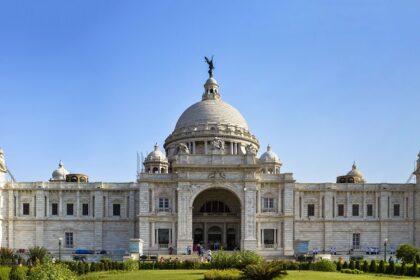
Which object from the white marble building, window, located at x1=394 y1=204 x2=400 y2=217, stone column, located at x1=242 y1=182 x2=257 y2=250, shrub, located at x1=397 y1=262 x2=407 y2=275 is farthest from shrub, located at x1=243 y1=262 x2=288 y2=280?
window, located at x1=394 y1=204 x2=400 y2=217

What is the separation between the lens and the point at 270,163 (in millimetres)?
76125

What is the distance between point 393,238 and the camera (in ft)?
218

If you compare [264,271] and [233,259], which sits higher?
[264,271]

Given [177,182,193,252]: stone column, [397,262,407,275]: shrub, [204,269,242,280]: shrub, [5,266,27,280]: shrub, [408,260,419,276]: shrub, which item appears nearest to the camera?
[204,269,242,280]: shrub

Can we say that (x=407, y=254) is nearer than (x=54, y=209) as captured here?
Yes

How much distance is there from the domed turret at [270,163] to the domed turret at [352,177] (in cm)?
855

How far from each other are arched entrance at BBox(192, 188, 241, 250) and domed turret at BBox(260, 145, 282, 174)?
10692mm

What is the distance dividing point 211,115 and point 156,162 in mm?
10513

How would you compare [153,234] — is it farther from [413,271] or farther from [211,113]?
[413,271]

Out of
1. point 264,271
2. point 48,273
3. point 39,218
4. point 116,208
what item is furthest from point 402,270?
point 39,218

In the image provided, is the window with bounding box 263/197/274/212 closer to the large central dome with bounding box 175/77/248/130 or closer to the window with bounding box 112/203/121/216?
the large central dome with bounding box 175/77/248/130

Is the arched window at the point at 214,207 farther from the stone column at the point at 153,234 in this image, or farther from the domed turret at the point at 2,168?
the domed turret at the point at 2,168

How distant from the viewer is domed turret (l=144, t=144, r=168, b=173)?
7350 centimetres

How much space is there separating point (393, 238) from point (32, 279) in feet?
176
